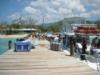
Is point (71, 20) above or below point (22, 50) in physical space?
above

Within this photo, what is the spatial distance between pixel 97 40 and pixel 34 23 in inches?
6091

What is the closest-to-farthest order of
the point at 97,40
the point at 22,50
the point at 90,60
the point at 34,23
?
the point at 90,60
the point at 97,40
the point at 22,50
the point at 34,23

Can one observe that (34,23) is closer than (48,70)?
No

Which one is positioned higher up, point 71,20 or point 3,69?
point 71,20

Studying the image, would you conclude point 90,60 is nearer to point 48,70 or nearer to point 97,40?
point 48,70

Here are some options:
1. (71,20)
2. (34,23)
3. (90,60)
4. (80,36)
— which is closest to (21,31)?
(34,23)

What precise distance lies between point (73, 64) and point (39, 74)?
12.8 feet

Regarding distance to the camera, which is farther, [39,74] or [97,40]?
[97,40]

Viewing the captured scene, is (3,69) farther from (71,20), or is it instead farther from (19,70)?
(71,20)

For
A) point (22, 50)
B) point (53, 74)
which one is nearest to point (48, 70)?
point (53, 74)

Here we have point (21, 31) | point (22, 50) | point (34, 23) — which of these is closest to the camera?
point (22, 50)

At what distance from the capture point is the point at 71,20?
179ft

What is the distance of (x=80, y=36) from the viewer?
96.7 feet

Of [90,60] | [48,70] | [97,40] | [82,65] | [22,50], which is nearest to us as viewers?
[48,70]
